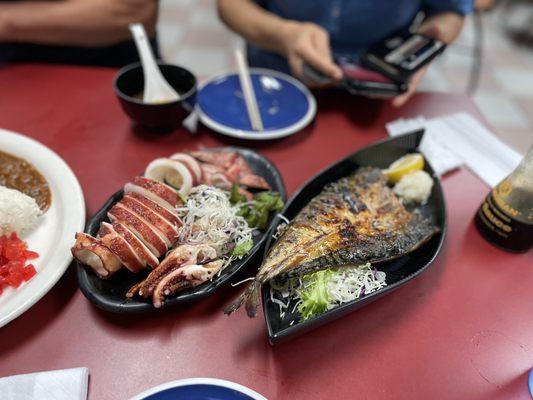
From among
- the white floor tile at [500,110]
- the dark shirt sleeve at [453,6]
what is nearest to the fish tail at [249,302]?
the dark shirt sleeve at [453,6]

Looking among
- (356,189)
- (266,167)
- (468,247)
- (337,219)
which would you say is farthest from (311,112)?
(468,247)

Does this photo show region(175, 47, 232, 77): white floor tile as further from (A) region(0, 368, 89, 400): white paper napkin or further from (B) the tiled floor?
(A) region(0, 368, 89, 400): white paper napkin

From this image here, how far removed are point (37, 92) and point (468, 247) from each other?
1.96m

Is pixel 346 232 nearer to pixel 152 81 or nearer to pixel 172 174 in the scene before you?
pixel 172 174

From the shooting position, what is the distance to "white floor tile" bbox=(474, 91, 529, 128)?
149 inches

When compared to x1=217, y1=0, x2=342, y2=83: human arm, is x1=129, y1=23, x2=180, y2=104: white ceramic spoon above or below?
below

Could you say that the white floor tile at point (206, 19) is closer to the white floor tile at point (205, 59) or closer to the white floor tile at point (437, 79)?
the white floor tile at point (205, 59)

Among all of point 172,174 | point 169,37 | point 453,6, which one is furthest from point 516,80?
point 172,174

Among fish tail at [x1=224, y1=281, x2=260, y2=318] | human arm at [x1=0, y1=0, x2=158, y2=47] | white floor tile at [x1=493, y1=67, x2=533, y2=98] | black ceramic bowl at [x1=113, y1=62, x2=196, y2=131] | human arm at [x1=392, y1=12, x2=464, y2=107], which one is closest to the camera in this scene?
fish tail at [x1=224, y1=281, x2=260, y2=318]

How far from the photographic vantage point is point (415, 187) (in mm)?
1383

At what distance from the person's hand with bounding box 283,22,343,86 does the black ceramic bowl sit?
540 millimetres

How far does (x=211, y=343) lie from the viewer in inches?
41.3

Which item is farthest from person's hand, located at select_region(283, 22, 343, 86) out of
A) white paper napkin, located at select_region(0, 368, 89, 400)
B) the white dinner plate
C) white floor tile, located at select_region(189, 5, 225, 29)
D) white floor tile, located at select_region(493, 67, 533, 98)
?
white floor tile, located at select_region(493, 67, 533, 98)

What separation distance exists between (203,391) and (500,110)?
4.19 metres
